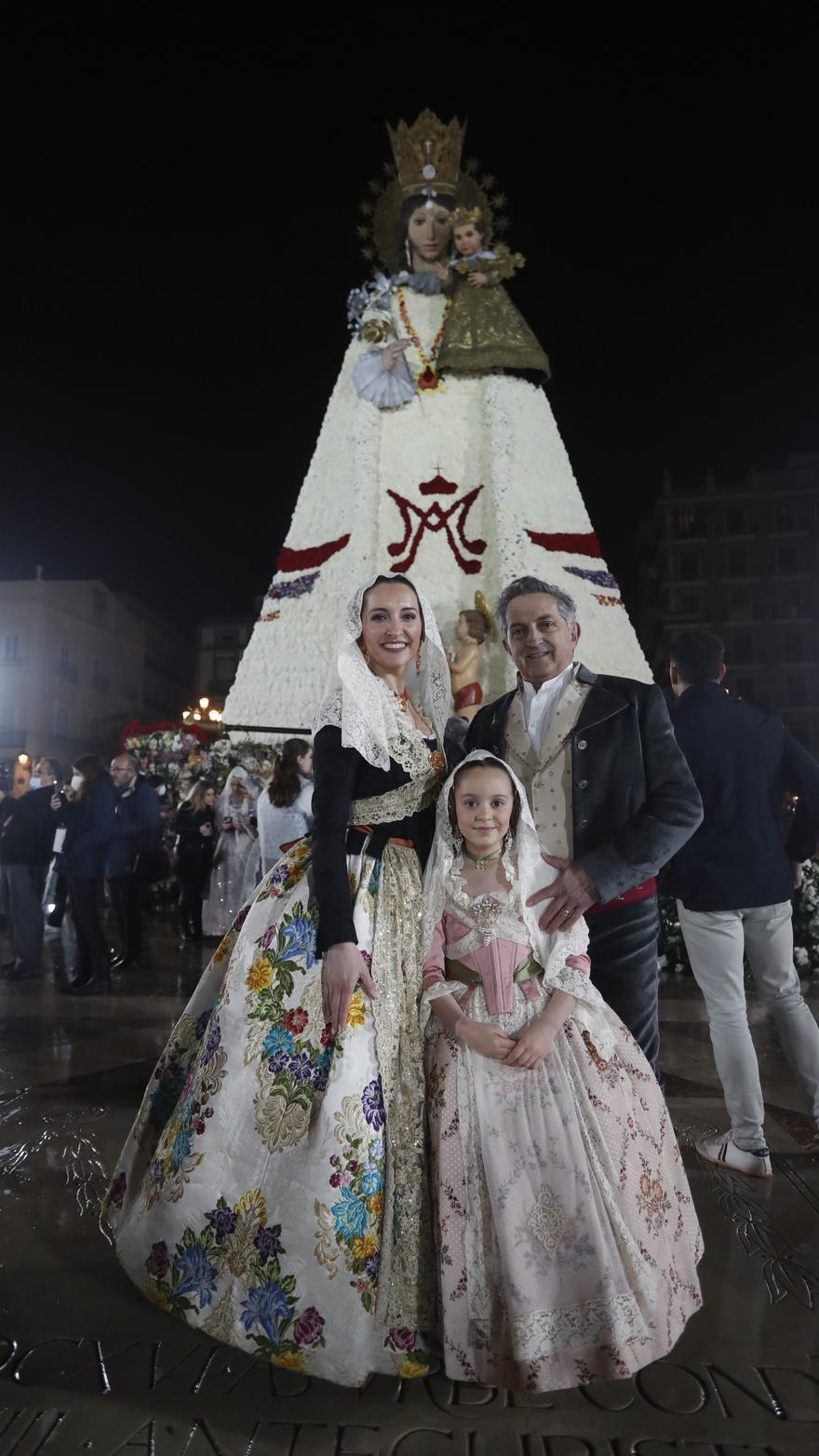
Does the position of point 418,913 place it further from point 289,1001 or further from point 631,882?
point 631,882

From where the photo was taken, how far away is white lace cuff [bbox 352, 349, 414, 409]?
8273 mm

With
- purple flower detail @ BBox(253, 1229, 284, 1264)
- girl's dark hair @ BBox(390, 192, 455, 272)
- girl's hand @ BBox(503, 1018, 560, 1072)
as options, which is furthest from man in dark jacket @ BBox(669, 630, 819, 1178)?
girl's dark hair @ BBox(390, 192, 455, 272)

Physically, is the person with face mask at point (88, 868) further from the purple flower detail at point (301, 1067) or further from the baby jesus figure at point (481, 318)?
the baby jesus figure at point (481, 318)

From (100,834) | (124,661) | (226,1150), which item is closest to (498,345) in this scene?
(100,834)

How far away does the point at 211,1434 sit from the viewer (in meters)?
1.77

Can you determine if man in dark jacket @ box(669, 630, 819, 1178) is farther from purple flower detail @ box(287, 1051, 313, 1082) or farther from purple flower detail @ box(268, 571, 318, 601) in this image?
purple flower detail @ box(268, 571, 318, 601)

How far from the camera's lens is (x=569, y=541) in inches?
322

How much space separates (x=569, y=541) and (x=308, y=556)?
2399 millimetres

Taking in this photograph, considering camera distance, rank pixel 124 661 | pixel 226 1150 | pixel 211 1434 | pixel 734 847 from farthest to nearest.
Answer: pixel 124 661
pixel 734 847
pixel 226 1150
pixel 211 1434

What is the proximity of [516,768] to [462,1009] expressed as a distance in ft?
2.66

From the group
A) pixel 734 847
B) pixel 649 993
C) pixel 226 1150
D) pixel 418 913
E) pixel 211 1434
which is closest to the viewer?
pixel 211 1434

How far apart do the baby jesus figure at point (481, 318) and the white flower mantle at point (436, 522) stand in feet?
0.72

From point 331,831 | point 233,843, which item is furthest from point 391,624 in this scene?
point 233,843

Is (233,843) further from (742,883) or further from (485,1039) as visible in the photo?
(485,1039)
